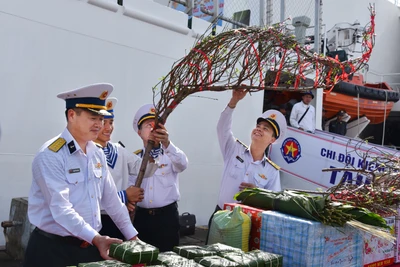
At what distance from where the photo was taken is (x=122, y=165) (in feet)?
9.29

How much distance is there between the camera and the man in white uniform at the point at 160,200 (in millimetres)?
2885

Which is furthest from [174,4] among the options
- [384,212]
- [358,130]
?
[358,130]

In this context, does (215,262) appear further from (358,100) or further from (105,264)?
(358,100)

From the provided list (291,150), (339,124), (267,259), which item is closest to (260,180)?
(267,259)

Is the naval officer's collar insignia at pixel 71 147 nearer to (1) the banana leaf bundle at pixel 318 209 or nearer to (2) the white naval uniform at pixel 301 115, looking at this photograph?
(1) the banana leaf bundle at pixel 318 209

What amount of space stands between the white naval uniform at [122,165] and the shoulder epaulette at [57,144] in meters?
0.81

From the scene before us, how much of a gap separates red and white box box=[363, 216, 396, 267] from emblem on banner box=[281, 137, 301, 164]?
13.6 feet

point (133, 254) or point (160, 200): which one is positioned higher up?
point (133, 254)

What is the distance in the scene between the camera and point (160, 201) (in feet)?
9.61

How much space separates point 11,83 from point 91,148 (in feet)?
6.93

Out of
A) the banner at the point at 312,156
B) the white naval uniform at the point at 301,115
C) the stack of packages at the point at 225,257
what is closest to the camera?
the stack of packages at the point at 225,257

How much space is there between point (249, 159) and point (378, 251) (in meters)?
1.24

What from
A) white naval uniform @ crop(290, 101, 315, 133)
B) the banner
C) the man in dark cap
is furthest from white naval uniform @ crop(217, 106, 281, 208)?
the man in dark cap

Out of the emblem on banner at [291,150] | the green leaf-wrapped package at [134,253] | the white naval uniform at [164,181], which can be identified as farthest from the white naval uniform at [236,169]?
the emblem on banner at [291,150]
